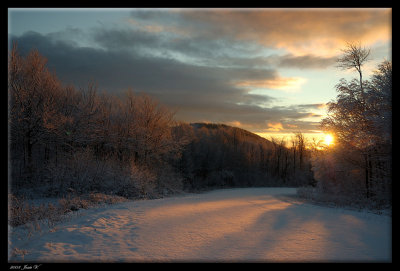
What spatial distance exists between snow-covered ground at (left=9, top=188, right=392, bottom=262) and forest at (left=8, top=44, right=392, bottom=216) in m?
6.72

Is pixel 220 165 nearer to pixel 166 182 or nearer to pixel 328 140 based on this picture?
pixel 166 182

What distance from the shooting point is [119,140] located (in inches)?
1318

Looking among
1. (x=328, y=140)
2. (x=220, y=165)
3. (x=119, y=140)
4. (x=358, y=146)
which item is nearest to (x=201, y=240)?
(x=358, y=146)

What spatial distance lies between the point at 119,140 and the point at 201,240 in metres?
27.6

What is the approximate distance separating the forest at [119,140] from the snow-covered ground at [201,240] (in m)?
6.72

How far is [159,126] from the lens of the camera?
34219 millimetres

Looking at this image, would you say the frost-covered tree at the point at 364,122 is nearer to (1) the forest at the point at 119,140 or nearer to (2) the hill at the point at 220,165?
(1) the forest at the point at 119,140

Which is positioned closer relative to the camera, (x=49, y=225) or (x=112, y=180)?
(x=49, y=225)

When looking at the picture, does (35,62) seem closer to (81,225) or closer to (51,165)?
(51,165)

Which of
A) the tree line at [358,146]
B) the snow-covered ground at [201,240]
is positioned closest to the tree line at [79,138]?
the snow-covered ground at [201,240]

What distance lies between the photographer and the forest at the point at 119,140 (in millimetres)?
17547
